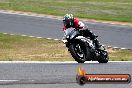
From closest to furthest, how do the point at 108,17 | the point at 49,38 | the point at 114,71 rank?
the point at 114,71
the point at 49,38
the point at 108,17

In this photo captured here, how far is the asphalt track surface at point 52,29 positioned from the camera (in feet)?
87.6

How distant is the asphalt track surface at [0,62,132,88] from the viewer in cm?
1100

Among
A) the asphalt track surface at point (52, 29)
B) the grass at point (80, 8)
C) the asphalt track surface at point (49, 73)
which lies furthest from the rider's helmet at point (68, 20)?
the grass at point (80, 8)

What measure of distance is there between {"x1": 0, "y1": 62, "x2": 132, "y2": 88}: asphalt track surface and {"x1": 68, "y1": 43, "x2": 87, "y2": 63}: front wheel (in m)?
0.70

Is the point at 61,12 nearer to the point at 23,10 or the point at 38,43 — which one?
the point at 23,10

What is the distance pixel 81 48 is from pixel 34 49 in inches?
292

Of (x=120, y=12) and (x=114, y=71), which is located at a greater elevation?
(x=114, y=71)

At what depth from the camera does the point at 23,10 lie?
39.1 meters

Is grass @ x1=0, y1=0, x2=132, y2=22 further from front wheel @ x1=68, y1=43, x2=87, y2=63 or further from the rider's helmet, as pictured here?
the rider's helmet

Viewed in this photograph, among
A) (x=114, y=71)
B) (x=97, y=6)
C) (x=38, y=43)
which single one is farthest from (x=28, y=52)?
(x=97, y=6)

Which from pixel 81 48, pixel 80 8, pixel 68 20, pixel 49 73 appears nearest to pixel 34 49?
pixel 81 48

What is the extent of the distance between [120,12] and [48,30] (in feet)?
33.0

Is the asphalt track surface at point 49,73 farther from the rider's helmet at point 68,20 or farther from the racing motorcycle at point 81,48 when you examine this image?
the rider's helmet at point 68,20

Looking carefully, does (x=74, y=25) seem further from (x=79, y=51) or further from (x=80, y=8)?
(x=80, y=8)
